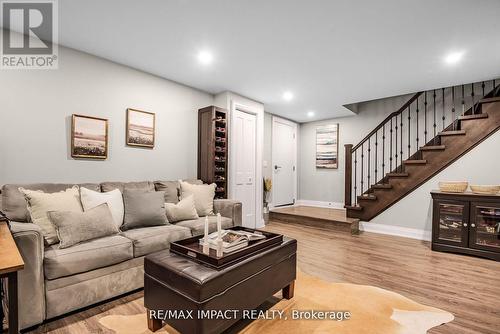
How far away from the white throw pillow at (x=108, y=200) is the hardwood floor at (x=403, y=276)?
0.82 metres

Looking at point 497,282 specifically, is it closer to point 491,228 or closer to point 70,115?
point 491,228

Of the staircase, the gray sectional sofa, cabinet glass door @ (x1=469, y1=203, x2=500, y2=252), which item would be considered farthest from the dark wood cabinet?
the gray sectional sofa

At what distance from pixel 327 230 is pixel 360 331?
3.08 m

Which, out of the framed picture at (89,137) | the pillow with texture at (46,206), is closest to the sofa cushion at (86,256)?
the pillow with texture at (46,206)

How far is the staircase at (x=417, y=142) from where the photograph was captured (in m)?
3.86

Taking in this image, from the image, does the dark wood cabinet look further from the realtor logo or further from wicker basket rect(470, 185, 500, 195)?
the realtor logo

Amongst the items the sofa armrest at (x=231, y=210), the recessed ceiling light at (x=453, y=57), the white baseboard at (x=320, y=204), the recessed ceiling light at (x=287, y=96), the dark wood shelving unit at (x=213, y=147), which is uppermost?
the recessed ceiling light at (x=453, y=57)

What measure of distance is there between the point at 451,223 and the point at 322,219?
1.99m

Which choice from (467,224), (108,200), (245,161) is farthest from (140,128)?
(467,224)

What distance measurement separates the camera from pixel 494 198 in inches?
127

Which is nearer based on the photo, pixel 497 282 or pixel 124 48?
pixel 497 282

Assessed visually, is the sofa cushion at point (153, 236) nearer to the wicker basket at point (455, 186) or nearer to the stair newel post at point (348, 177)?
the wicker basket at point (455, 186)

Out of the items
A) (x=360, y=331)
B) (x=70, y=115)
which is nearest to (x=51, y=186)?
(x=70, y=115)

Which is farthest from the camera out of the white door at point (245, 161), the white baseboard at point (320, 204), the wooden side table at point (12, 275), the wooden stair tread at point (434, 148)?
the white baseboard at point (320, 204)
